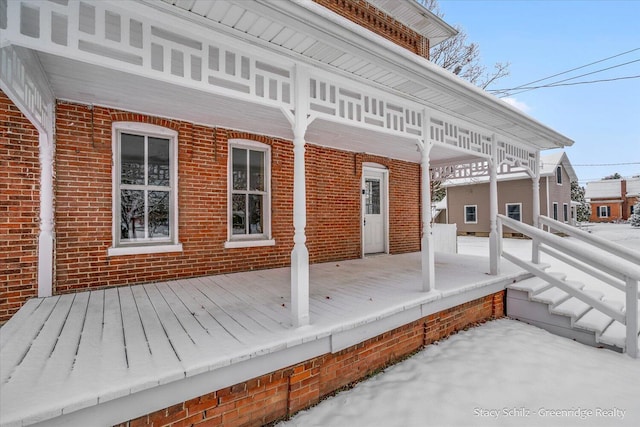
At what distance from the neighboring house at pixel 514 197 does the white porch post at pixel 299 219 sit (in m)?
14.8

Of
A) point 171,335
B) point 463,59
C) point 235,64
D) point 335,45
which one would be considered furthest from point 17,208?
point 463,59

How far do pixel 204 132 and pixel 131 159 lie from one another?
3.75 feet

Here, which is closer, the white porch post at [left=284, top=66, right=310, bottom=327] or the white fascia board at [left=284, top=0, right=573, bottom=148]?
the white fascia board at [left=284, top=0, right=573, bottom=148]

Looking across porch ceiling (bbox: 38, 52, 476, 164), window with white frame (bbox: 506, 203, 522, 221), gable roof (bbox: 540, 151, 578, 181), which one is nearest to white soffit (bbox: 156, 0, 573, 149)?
porch ceiling (bbox: 38, 52, 476, 164)

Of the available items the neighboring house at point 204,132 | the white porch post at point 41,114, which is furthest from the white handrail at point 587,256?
the white porch post at point 41,114

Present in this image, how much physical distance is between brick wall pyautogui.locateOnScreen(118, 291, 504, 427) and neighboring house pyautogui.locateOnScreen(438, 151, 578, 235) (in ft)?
45.7

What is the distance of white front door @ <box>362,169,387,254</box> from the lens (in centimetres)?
754

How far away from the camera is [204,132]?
16.5 feet

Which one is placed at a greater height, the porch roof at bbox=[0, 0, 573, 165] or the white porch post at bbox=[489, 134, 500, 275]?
the porch roof at bbox=[0, 0, 573, 165]

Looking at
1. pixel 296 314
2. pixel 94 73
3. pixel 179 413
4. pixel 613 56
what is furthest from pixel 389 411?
pixel 613 56

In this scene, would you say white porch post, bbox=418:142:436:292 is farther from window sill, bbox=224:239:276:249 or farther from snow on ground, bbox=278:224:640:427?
window sill, bbox=224:239:276:249

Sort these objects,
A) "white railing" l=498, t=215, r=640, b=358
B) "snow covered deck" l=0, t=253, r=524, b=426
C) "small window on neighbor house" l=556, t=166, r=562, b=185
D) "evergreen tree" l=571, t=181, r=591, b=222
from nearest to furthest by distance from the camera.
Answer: "snow covered deck" l=0, t=253, r=524, b=426, "white railing" l=498, t=215, r=640, b=358, "small window on neighbor house" l=556, t=166, r=562, b=185, "evergreen tree" l=571, t=181, r=591, b=222

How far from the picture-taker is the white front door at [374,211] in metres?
7.54

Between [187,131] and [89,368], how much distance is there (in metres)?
3.66
